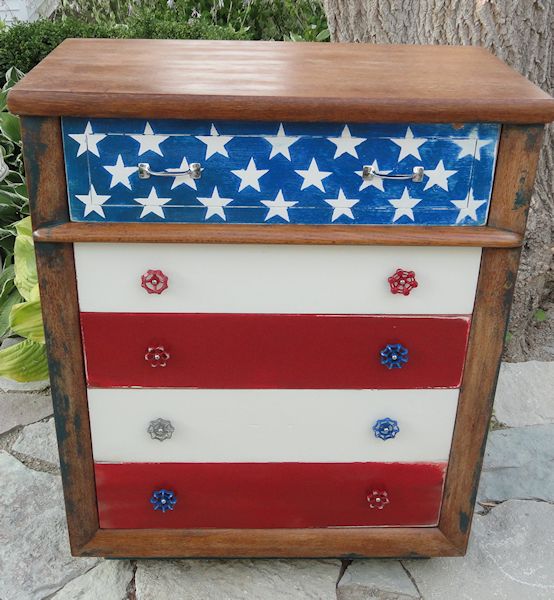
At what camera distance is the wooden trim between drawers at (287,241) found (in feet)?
4.98

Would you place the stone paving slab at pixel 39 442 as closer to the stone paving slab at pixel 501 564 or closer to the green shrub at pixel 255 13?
the stone paving slab at pixel 501 564

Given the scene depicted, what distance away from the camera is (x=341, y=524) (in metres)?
1.91

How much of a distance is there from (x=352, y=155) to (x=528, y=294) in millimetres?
1615

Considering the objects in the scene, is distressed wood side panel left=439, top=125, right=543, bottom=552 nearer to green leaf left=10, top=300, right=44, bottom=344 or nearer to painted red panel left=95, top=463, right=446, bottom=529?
painted red panel left=95, top=463, right=446, bottom=529

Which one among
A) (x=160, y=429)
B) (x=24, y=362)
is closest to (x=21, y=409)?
(x=24, y=362)

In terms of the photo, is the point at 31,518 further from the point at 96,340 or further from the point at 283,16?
the point at 283,16

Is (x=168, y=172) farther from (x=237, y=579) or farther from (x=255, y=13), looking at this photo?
(x=255, y=13)

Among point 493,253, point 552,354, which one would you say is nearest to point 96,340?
point 493,253

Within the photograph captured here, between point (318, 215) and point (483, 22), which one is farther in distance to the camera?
point (483, 22)

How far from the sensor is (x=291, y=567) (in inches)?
78.0

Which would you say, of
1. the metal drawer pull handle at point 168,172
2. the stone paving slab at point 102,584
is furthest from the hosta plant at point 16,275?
the metal drawer pull handle at point 168,172

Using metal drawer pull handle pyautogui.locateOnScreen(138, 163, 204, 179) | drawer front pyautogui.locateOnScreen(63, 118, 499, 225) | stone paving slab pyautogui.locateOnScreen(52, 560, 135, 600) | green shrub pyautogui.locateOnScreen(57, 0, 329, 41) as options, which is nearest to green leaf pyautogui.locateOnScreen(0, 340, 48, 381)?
stone paving slab pyautogui.locateOnScreen(52, 560, 135, 600)

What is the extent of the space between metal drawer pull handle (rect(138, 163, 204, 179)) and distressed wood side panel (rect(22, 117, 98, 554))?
15 cm

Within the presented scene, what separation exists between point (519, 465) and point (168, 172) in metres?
1.47
